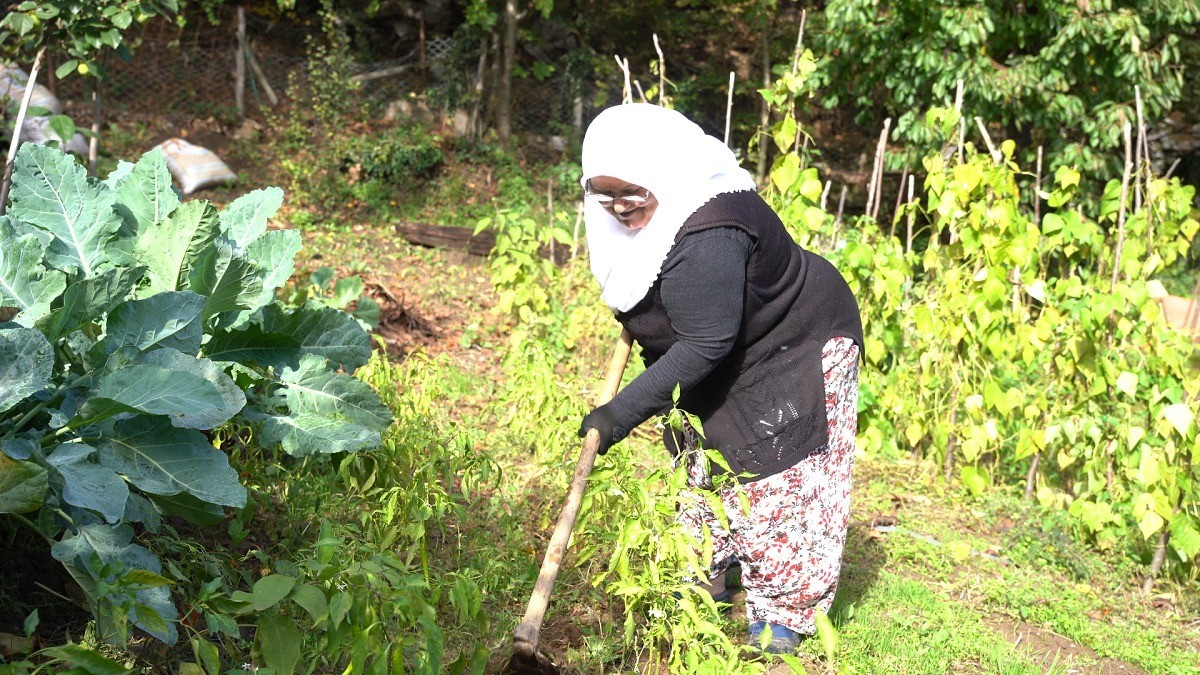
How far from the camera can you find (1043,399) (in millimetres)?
4301

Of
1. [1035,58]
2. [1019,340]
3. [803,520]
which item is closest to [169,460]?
[803,520]

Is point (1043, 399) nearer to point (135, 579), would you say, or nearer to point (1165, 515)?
point (1165, 515)

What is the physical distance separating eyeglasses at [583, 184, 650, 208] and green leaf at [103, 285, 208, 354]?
3.25 ft

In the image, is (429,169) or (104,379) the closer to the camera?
(104,379)

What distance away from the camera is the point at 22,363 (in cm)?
216

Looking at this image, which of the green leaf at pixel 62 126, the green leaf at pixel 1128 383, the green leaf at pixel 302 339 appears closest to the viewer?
the green leaf at pixel 302 339

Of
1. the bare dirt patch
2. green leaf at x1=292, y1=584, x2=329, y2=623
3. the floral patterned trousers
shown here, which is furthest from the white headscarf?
the bare dirt patch

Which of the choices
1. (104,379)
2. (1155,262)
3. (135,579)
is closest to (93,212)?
(104,379)

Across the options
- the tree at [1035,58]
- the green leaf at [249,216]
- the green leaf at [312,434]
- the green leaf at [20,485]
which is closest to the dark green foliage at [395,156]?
the tree at [1035,58]

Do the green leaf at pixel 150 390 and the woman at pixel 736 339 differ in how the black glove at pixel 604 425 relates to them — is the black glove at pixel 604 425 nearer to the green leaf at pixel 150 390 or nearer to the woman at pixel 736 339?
the woman at pixel 736 339

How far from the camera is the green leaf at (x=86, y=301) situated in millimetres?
2346

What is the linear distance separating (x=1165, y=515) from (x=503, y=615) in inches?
94.7

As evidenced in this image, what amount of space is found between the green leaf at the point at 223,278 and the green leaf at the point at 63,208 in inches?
11.3

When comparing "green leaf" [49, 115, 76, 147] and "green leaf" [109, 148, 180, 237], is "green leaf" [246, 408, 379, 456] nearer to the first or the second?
"green leaf" [109, 148, 180, 237]
